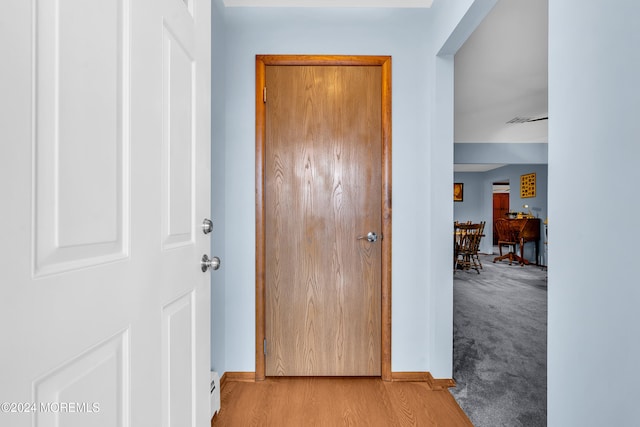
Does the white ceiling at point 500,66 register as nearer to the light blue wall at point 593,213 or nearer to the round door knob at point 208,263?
the light blue wall at point 593,213

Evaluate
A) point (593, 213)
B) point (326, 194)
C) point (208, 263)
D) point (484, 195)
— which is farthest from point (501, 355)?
point (484, 195)

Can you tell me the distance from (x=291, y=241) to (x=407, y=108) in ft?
3.89

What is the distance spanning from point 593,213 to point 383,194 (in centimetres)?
134

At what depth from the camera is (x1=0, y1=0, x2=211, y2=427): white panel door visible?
0.45 m

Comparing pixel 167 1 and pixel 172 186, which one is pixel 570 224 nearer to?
pixel 172 186

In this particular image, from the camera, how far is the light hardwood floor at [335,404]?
5.60 ft

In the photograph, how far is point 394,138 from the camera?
2141mm

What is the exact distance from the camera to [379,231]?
2.15m

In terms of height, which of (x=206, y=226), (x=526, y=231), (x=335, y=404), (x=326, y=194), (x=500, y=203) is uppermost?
(x=500, y=203)

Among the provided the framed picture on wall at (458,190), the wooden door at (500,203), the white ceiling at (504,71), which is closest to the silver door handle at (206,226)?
the white ceiling at (504,71)

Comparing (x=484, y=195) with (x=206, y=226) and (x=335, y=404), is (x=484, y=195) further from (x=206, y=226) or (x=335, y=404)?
(x=206, y=226)

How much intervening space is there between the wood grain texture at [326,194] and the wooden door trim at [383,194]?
1.7 inches

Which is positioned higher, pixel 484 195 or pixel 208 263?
pixel 484 195

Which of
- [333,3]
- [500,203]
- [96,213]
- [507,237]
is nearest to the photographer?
[96,213]
